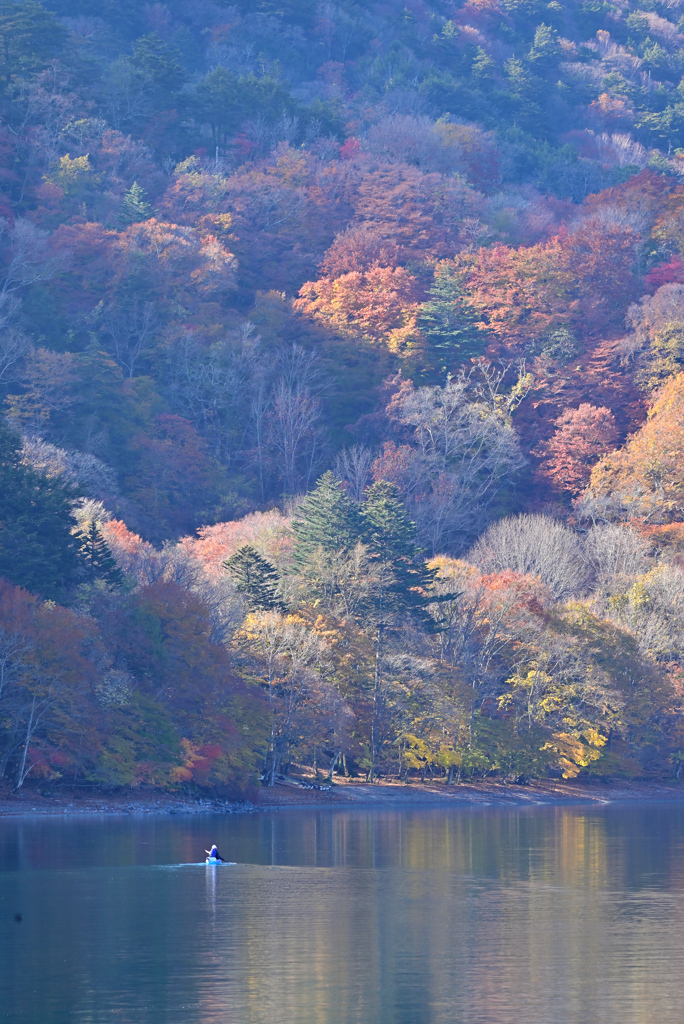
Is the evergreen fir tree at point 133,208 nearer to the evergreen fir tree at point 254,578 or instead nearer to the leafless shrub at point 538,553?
the leafless shrub at point 538,553

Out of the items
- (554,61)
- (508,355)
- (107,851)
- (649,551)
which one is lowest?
(107,851)

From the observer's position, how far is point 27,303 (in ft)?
264

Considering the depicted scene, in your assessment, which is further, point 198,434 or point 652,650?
point 198,434

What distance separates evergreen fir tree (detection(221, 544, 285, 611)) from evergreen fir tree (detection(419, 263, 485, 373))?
98.9ft

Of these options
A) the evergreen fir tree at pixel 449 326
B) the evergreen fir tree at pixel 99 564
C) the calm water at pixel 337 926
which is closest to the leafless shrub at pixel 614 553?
the evergreen fir tree at pixel 449 326

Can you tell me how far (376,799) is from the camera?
5819 cm

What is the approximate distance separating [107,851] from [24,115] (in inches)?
2411

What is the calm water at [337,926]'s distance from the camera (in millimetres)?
21297

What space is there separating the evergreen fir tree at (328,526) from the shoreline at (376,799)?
34.2 feet

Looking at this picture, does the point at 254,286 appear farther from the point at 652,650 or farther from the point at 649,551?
the point at 652,650

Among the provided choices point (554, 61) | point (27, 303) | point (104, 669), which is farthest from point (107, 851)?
point (554, 61)

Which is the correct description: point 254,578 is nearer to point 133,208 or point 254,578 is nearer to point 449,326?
point 449,326

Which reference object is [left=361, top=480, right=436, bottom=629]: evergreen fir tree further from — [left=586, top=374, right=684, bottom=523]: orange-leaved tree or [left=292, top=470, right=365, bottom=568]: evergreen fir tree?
[left=586, top=374, right=684, bottom=523]: orange-leaved tree

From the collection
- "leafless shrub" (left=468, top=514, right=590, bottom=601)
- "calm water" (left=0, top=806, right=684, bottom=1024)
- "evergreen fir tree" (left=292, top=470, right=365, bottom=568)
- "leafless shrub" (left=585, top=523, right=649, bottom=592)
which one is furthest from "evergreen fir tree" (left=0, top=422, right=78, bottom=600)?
"leafless shrub" (left=585, top=523, right=649, bottom=592)
